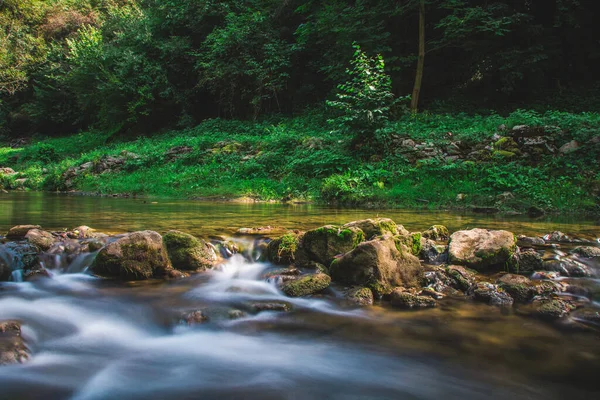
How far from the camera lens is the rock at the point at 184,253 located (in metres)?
4.70

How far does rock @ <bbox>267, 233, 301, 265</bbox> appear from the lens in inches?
192

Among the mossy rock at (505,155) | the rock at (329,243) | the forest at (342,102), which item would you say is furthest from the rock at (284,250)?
the mossy rock at (505,155)

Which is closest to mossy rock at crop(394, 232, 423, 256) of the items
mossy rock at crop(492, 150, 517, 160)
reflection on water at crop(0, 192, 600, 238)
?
reflection on water at crop(0, 192, 600, 238)

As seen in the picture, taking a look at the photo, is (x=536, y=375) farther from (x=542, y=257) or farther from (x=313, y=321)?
(x=542, y=257)

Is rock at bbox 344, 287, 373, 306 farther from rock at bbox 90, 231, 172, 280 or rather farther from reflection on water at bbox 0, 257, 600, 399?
rock at bbox 90, 231, 172, 280

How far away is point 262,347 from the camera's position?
308 cm

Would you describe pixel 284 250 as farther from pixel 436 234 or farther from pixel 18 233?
pixel 18 233

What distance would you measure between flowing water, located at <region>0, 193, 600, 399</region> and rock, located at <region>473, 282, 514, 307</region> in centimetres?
17

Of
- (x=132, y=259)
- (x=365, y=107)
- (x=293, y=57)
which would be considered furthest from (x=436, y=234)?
(x=293, y=57)

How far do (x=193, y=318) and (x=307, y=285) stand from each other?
1158 mm

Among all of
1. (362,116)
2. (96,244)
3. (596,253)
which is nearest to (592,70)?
(362,116)

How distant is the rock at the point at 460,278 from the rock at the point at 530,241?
1659 mm

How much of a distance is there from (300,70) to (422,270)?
66.7 feet

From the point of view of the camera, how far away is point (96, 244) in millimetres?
4992
